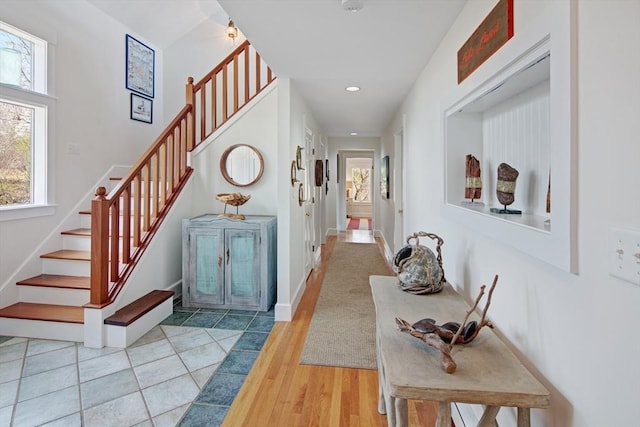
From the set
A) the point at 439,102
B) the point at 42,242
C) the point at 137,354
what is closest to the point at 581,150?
the point at 439,102

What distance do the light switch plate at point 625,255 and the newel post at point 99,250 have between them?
9.78 feet

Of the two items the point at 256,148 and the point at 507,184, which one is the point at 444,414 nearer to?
the point at 507,184

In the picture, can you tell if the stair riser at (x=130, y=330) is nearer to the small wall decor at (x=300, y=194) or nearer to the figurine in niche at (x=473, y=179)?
the small wall decor at (x=300, y=194)

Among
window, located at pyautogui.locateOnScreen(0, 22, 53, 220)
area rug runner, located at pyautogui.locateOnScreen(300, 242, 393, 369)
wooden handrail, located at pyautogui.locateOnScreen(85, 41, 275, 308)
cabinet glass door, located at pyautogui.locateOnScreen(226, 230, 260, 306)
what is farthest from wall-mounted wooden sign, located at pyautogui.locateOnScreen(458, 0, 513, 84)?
window, located at pyautogui.locateOnScreen(0, 22, 53, 220)

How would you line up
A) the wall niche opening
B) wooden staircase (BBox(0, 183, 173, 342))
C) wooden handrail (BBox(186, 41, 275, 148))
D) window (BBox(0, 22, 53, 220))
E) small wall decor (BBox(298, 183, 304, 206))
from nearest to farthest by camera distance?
the wall niche opening < wooden staircase (BBox(0, 183, 173, 342)) < window (BBox(0, 22, 53, 220)) < small wall decor (BBox(298, 183, 304, 206)) < wooden handrail (BBox(186, 41, 275, 148))

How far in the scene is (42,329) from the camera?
266 cm

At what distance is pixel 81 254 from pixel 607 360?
158 inches

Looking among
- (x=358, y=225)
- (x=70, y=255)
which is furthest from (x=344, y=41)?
(x=358, y=225)

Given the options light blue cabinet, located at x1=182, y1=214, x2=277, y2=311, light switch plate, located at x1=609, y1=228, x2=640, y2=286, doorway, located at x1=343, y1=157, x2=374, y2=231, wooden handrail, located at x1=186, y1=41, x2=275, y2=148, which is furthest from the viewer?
doorway, located at x1=343, y1=157, x2=374, y2=231

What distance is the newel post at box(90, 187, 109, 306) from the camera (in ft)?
8.42

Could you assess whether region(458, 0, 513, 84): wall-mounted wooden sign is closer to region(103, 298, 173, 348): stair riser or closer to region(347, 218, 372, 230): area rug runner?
region(103, 298, 173, 348): stair riser

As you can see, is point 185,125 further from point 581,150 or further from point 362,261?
point 581,150

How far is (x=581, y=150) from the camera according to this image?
0.83m

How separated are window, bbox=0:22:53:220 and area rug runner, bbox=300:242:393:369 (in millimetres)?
2961
